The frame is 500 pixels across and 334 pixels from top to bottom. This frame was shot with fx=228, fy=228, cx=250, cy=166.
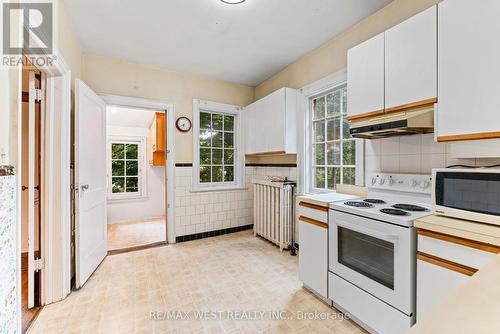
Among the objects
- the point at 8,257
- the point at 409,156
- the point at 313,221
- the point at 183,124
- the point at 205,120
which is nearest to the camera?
the point at 8,257

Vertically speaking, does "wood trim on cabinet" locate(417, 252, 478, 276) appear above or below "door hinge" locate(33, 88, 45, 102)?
below

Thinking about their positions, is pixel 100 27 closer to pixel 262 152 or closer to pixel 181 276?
pixel 262 152

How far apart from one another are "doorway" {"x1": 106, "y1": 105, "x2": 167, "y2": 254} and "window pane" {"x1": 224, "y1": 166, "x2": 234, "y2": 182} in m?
1.38

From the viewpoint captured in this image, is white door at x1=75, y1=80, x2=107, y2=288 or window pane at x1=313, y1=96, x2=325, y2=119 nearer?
white door at x1=75, y1=80, x2=107, y2=288

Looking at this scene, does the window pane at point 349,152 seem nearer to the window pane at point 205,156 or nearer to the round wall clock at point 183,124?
the window pane at point 205,156

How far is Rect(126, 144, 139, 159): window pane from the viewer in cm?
507

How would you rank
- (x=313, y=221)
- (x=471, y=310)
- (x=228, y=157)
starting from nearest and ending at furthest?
(x=471, y=310) < (x=313, y=221) < (x=228, y=157)

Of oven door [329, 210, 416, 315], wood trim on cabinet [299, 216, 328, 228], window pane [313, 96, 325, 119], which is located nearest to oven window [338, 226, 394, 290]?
oven door [329, 210, 416, 315]

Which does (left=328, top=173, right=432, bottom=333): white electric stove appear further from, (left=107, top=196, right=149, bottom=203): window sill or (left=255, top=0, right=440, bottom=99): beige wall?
(left=107, top=196, right=149, bottom=203): window sill

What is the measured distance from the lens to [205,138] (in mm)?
3707

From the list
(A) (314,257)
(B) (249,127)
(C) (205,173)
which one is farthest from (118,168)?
(A) (314,257)

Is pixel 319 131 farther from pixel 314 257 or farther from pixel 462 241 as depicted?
pixel 462 241

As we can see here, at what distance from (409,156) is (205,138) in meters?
2.76

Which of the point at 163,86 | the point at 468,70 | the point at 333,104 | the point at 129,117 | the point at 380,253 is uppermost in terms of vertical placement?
the point at 163,86
